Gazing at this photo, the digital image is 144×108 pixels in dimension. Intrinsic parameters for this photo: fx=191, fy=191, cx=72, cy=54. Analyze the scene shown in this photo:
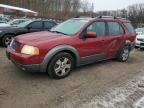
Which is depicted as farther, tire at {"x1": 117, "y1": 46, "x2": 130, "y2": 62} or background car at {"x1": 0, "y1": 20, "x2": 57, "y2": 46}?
background car at {"x1": 0, "y1": 20, "x2": 57, "y2": 46}

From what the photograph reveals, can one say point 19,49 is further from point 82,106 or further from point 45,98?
point 82,106

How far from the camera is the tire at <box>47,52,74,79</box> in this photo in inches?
192

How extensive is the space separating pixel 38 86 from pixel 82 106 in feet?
4.38

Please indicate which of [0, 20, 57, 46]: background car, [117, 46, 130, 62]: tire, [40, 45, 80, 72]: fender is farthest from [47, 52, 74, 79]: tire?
[0, 20, 57, 46]: background car

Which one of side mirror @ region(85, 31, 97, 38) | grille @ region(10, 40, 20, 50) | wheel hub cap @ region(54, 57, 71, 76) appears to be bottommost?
wheel hub cap @ region(54, 57, 71, 76)

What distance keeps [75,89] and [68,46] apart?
120cm

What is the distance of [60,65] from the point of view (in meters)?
5.04

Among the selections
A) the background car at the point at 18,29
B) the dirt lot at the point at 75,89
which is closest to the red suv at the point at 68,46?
the dirt lot at the point at 75,89

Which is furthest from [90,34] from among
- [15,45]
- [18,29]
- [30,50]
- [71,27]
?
[18,29]

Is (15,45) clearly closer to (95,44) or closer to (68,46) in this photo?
(68,46)

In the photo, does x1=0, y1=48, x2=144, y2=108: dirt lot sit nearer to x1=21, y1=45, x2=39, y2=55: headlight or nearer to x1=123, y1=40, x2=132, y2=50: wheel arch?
x1=21, y1=45, x2=39, y2=55: headlight

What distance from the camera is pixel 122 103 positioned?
392 cm

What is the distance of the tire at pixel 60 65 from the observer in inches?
192

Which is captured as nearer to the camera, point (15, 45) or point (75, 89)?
point (75, 89)
